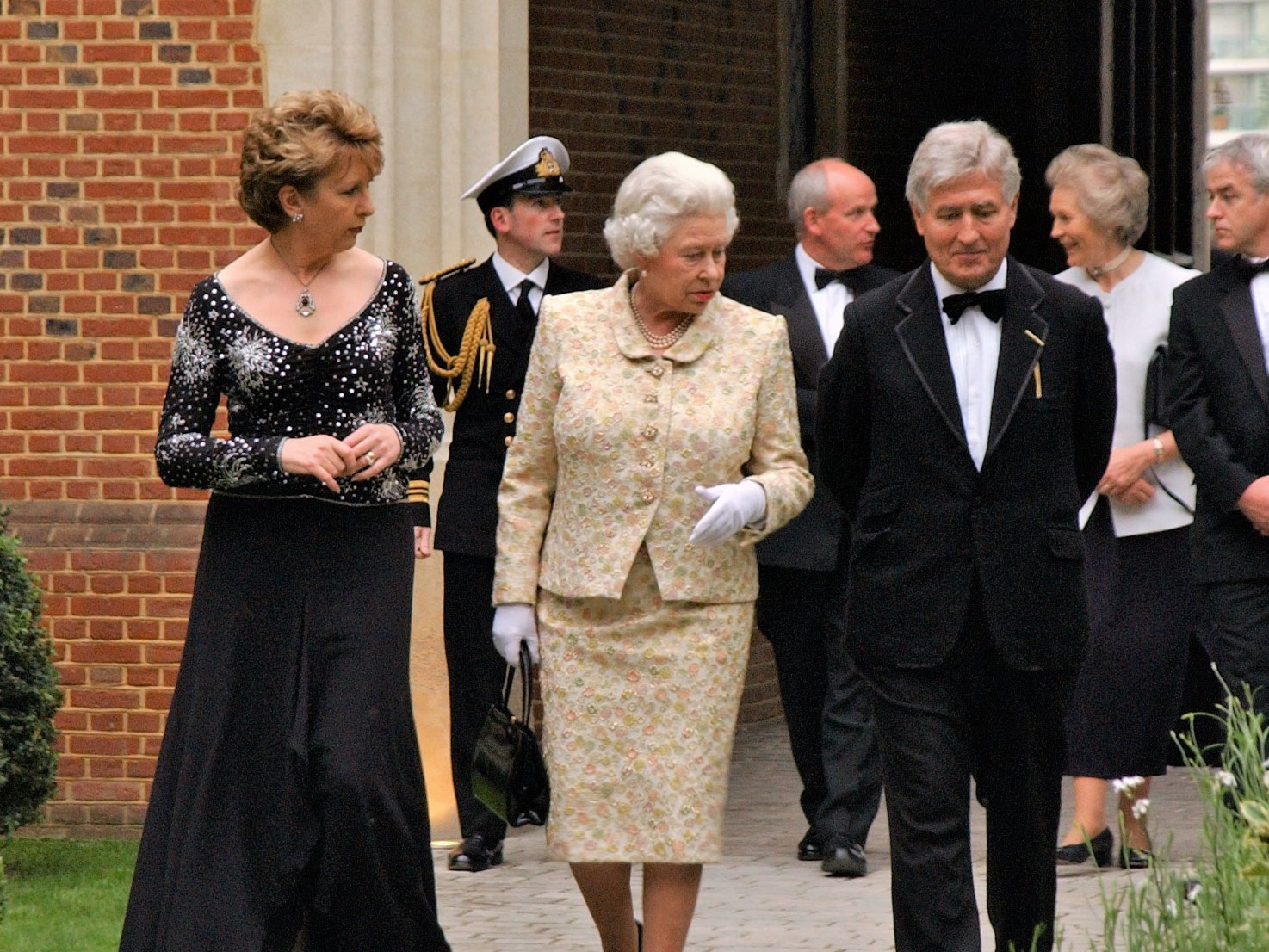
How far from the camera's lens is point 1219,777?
430 centimetres

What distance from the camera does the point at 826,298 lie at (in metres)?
7.71

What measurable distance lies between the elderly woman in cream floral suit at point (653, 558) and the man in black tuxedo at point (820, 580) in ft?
6.44

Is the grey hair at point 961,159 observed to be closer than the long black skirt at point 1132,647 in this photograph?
Yes

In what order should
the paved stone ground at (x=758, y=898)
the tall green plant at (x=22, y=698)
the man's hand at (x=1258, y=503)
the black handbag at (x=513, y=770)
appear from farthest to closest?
1. the tall green plant at (x=22, y=698)
2. the paved stone ground at (x=758, y=898)
3. the man's hand at (x=1258, y=503)
4. the black handbag at (x=513, y=770)

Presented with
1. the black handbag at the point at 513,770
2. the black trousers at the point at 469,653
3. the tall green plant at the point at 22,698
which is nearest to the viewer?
the black handbag at the point at 513,770

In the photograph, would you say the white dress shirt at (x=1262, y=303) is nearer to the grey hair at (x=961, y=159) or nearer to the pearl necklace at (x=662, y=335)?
the grey hair at (x=961, y=159)

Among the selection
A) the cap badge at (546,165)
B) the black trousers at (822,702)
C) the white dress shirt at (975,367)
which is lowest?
the black trousers at (822,702)

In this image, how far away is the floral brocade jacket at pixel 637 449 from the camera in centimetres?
542

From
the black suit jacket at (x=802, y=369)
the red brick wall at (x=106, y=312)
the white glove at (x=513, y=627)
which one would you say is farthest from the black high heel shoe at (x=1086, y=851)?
the red brick wall at (x=106, y=312)

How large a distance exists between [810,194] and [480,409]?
1.30 meters

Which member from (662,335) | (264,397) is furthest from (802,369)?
(264,397)

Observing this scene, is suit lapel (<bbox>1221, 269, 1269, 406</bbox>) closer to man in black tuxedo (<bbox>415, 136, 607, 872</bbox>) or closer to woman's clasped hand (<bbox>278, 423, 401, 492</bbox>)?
man in black tuxedo (<bbox>415, 136, 607, 872</bbox>)

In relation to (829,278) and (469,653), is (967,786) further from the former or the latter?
(829,278)

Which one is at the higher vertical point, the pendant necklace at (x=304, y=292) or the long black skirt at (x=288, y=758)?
the pendant necklace at (x=304, y=292)
